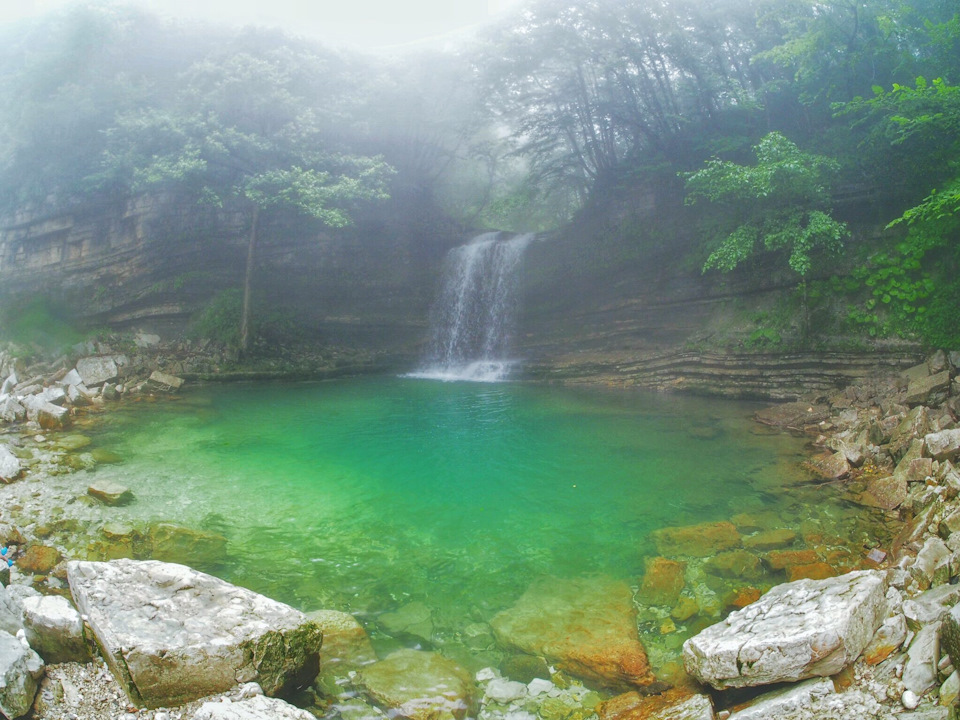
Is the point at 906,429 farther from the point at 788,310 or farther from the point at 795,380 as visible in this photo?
the point at 788,310

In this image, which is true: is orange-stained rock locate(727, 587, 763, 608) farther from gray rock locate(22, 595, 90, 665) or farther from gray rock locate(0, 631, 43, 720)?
gray rock locate(0, 631, 43, 720)

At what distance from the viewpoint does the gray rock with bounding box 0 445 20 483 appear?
727cm

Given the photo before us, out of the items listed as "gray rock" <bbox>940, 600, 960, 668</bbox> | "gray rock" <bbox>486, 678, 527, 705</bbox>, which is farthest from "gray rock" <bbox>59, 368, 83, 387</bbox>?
"gray rock" <bbox>940, 600, 960, 668</bbox>

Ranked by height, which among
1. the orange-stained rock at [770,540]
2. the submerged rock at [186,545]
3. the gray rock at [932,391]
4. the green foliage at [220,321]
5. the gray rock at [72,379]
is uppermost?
the green foliage at [220,321]

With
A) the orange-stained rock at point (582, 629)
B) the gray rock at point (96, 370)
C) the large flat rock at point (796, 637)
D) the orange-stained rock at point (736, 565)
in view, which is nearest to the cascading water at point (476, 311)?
the gray rock at point (96, 370)

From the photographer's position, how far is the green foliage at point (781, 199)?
10719 mm

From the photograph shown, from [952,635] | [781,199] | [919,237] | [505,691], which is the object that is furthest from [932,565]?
[781,199]

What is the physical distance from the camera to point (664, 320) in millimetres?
15312

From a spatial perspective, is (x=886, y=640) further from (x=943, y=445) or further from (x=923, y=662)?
(x=943, y=445)

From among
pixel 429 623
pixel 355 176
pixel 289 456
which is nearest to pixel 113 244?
pixel 355 176

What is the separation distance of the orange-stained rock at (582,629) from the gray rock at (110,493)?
5.04 meters

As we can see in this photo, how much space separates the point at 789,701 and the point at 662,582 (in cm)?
188

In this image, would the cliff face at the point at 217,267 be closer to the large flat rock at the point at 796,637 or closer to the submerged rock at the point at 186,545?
the submerged rock at the point at 186,545

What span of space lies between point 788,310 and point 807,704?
11.4 meters
